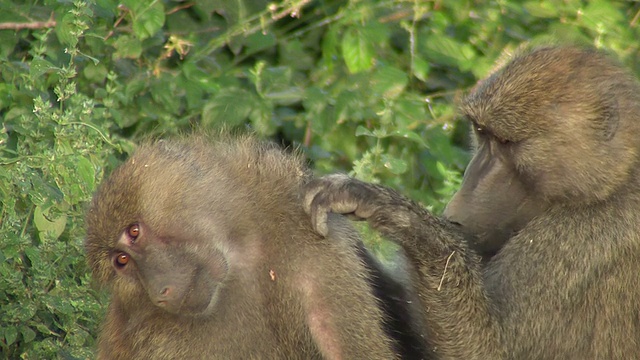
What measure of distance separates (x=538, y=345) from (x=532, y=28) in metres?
3.12

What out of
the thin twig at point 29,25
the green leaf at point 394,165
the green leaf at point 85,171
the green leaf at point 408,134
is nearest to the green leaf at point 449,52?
the green leaf at point 408,134

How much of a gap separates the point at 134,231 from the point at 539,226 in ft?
4.19

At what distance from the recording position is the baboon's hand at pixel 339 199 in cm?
381

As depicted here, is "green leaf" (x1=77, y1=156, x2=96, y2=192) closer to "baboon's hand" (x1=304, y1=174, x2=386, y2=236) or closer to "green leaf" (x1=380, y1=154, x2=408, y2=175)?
"baboon's hand" (x1=304, y1=174, x2=386, y2=236)

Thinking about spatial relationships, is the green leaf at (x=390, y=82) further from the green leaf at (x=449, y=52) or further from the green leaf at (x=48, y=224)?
the green leaf at (x=48, y=224)

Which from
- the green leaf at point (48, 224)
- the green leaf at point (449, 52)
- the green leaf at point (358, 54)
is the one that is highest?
the green leaf at point (48, 224)

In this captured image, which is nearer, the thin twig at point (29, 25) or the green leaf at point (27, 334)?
the green leaf at point (27, 334)

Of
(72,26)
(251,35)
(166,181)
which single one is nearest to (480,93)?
(166,181)

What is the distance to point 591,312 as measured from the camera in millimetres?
4023

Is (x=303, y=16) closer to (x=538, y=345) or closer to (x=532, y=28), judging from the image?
(x=532, y=28)

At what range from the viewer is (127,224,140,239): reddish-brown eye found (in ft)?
12.8

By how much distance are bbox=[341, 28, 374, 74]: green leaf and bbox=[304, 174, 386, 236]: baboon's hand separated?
2.12m

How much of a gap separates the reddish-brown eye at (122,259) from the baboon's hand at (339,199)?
0.57 m

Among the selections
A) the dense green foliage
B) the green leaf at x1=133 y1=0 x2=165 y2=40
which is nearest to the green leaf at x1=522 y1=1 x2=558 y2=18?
the dense green foliage
